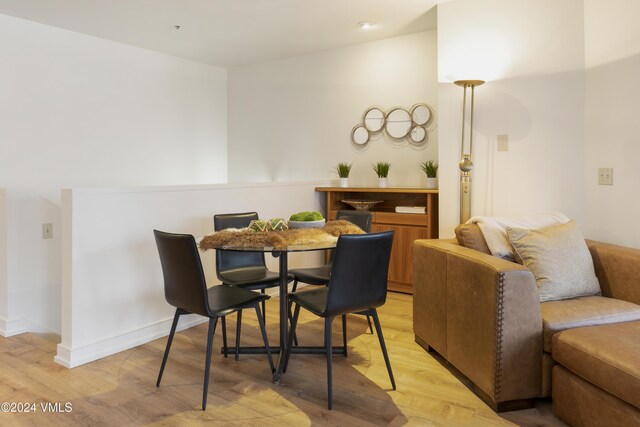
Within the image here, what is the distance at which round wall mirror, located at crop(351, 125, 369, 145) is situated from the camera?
4793mm

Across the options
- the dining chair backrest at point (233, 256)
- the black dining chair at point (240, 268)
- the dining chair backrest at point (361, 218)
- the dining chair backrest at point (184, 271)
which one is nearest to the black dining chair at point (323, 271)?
the dining chair backrest at point (361, 218)

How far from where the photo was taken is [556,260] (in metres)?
2.38

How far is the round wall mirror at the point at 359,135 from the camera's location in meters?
4.79

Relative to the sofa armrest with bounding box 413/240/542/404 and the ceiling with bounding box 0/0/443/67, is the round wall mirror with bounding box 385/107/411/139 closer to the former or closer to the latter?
the ceiling with bounding box 0/0/443/67

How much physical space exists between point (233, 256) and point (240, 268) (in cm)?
9

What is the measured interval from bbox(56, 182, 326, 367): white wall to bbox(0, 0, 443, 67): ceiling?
1584mm

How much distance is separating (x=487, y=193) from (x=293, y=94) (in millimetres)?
2761

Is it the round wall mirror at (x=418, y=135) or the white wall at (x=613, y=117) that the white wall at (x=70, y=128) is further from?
the white wall at (x=613, y=117)

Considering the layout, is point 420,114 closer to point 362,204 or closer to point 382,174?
point 382,174

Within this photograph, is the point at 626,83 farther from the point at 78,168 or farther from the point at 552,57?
the point at 78,168

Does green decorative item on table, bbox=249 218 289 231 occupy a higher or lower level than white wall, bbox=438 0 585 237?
lower

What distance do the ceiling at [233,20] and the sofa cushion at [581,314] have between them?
8.41 ft

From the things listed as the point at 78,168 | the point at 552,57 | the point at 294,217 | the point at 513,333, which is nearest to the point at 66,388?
the point at 294,217

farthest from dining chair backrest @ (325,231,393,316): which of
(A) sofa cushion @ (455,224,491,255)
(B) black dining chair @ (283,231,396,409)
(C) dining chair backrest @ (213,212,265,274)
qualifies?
(C) dining chair backrest @ (213,212,265,274)
